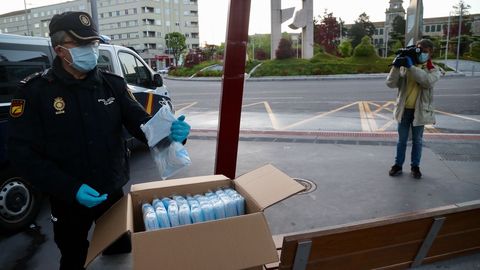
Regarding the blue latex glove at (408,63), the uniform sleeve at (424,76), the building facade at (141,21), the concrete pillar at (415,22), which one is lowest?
the uniform sleeve at (424,76)

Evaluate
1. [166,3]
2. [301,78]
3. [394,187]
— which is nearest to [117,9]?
[166,3]

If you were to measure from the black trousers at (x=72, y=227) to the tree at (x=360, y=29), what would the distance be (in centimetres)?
7476

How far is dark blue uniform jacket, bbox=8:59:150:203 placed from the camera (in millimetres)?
2064

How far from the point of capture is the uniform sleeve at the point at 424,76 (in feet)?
14.8

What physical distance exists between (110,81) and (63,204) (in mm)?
833

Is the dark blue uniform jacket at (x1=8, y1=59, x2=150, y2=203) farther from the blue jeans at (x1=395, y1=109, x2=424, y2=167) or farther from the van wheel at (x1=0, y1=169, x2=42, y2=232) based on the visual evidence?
the blue jeans at (x1=395, y1=109, x2=424, y2=167)

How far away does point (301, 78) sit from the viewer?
2767cm

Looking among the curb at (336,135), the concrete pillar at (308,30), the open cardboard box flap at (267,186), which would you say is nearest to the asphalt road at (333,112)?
the curb at (336,135)

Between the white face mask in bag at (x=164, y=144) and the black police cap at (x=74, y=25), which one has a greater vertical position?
the black police cap at (x=74, y=25)

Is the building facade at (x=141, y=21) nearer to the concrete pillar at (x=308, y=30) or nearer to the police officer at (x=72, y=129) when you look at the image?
the concrete pillar at (x=308, y=30)

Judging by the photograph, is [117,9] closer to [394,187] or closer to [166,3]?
[166,3]

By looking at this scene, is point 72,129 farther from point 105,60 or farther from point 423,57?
point 423,57

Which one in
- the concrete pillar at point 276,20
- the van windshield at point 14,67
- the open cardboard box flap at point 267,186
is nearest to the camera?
the open cardboard box flap at point 267,186

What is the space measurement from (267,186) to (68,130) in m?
1.20
